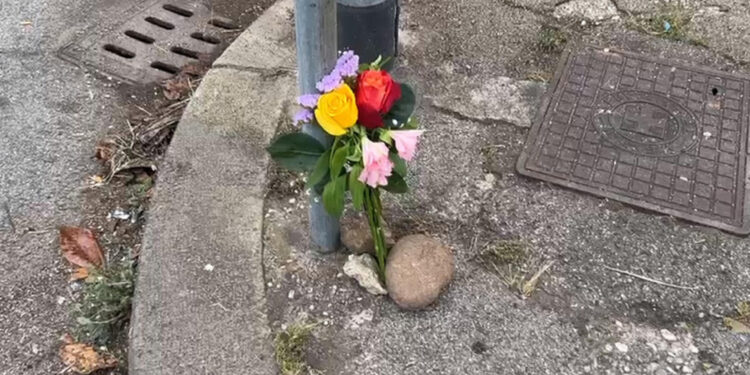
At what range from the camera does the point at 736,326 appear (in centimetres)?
201

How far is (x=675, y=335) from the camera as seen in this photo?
6.51ft

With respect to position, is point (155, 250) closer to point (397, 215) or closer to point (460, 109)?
point (397, 215)

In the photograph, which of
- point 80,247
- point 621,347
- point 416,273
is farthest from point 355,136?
point 80,247

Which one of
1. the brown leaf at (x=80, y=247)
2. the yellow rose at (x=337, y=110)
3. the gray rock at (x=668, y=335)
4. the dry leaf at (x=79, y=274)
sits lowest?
the dry leaf at (x=79, y=274)

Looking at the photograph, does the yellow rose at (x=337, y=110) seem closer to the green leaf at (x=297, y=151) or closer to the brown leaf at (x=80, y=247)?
the green leaf at (x=297, y=151)

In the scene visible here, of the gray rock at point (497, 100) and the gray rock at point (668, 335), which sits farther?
the gray rock at point (497, 100)

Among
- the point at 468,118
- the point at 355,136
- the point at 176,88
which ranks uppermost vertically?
the point at 355,136

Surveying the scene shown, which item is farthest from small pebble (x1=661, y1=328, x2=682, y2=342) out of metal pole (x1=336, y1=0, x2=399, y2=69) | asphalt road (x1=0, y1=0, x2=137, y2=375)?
asphalt road (x1=0, y1=0, x2=137, y2=375)

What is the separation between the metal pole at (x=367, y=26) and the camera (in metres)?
2.50

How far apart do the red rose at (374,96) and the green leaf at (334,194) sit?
158mm

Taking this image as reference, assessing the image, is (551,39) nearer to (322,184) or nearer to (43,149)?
(322,184)

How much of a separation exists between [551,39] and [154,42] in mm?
1663

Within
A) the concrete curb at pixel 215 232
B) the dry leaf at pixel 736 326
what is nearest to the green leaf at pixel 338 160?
the concrete curb at pixel 215 232

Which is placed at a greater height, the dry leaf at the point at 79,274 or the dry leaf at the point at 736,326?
the dry leaf at the point at 736,326
